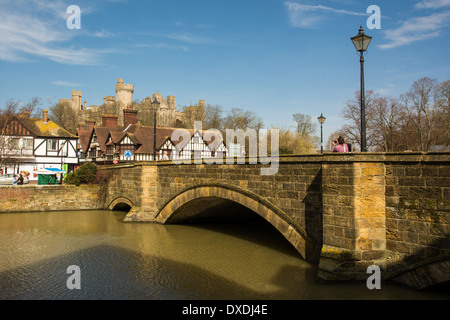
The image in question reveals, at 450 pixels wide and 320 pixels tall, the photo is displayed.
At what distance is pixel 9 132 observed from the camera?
111ft

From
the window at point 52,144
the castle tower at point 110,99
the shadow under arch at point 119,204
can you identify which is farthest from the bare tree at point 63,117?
the shadow under arch at point 119,204

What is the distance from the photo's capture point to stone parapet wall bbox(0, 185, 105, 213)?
76.8 feet

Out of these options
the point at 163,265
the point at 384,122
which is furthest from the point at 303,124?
the point at 163,265

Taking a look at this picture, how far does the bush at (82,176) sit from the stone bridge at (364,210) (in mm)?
18624

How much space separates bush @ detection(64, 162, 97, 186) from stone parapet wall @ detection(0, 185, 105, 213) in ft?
2.33

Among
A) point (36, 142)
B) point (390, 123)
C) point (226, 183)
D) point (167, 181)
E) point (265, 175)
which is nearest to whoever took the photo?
point (265, 175)

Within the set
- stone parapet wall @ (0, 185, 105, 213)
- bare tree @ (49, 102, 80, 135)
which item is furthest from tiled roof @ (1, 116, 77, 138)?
bare tree @ (49, 102, 80, 135)

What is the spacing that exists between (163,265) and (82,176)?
1773cm

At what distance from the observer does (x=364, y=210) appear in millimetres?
8133

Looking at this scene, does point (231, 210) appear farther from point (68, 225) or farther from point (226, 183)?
point (68, 225)

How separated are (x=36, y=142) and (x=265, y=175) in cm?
3346

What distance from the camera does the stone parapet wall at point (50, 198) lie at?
23406 millimetres

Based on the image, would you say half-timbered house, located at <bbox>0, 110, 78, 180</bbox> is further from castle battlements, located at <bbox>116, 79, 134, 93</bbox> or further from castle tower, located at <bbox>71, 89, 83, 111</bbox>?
castle tower, located at <bbox>71, 89, 83, 111</bbox>

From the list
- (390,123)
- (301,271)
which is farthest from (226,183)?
(390,123)
